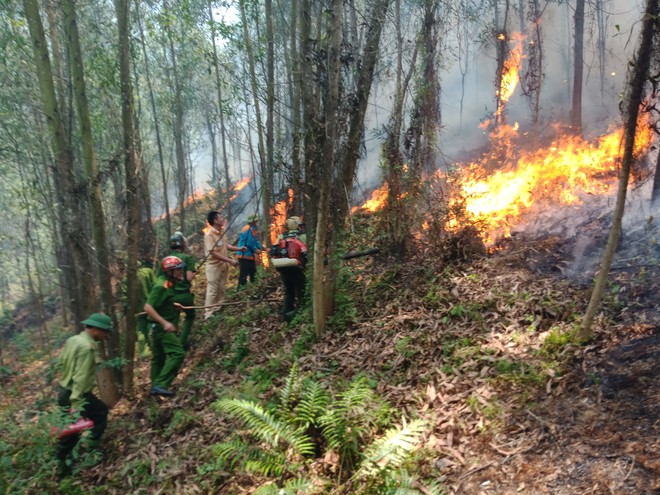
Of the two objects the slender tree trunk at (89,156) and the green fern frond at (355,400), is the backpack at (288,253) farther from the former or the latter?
the green fern frond at (355,400)

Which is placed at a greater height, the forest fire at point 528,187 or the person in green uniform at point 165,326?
the forest fire at point 528,187

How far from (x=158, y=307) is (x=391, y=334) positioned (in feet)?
12.0

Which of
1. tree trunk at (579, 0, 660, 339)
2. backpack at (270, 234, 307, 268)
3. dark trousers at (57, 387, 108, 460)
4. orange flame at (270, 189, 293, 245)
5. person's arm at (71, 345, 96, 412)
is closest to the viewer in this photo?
tree trunk at (579, 0, 660, 339)

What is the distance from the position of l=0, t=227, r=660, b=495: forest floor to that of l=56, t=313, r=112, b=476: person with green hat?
1.25 feet

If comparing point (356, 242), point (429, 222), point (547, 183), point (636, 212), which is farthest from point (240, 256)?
point (636, 212)

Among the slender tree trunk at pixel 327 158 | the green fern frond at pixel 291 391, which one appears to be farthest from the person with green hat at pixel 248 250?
the green fern frond at pixel 291 391

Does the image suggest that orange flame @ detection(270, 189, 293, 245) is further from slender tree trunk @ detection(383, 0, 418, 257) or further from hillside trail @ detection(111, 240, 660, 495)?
hillside trail @ detection(111, 240, 660, 495)

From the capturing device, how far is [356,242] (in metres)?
10.5

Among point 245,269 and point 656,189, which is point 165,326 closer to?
point 245,269

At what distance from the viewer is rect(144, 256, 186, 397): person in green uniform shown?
259 inches

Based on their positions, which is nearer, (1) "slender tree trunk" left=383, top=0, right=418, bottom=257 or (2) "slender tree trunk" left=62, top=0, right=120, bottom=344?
(2) "slender tree trunk" left=62, top=0, right=120, bottom=344

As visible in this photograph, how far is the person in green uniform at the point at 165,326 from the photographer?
6.57 m

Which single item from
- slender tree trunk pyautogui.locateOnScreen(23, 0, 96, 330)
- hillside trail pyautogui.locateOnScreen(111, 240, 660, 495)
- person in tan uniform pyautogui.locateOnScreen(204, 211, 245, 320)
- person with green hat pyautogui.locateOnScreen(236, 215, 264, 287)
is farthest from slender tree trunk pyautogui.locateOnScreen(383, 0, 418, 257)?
slender tree trunk pyautogui.locateOnScreen(23, 0, 96, 330)

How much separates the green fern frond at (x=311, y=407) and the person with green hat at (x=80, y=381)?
2695mm
